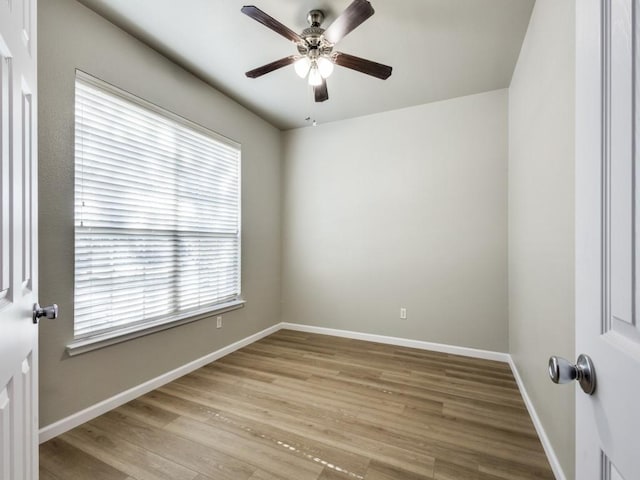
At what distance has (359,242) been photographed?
3635mm

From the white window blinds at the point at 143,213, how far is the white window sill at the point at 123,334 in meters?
0.03

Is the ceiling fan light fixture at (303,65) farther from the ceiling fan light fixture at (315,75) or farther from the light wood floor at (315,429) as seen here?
the light wood floor at (315,429)

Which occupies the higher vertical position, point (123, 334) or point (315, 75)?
point (315, 75)

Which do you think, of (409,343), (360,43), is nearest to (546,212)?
(360,43)

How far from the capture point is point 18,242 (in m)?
0.83

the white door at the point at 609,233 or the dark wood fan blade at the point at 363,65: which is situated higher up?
the dark wood fan blade at the point at 363,65

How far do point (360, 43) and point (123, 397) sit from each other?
3.28m

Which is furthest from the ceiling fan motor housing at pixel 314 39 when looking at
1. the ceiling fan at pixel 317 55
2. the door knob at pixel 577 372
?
the door knob at pixel 577 372

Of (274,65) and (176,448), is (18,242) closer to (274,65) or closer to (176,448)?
(176,448)

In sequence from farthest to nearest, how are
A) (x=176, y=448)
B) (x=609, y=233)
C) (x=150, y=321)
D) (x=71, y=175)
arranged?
(x=150, y=321) < (x=71, y=175) < (x=176, y=448) < (x=609, y=233)

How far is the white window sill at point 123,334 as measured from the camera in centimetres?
189

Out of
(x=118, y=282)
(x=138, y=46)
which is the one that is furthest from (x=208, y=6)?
(x=118, y=282)

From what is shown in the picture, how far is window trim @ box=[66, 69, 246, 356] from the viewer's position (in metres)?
1.92

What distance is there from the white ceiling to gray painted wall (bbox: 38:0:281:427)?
166mm
